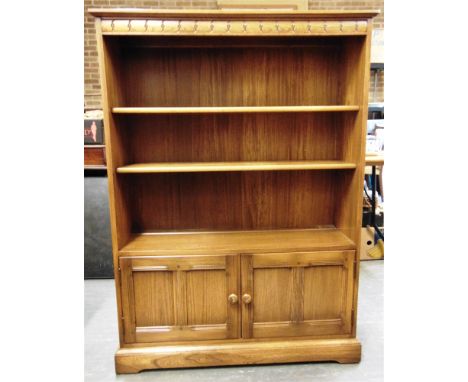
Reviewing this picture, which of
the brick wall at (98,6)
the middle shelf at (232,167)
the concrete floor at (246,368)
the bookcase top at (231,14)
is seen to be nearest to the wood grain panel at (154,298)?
the concrete floor at (246,368)

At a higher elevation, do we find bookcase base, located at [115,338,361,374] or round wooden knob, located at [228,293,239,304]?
round wooden knob, located at [228,293,239,304]

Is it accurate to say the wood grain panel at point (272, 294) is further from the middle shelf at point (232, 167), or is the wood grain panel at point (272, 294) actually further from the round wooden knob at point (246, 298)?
the middle shelf at point (232, 167)

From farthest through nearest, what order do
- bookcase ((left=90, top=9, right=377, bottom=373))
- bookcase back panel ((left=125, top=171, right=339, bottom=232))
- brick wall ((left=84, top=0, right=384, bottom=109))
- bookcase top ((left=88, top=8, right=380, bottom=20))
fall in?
brick wall ((left=84, top=0, right=384, bottom=109)) < bookcase back panel ((left=125, top=171, right=339, bottom=232)) < bookcase ((left=90, top=9, right=377, bottom=373)) < bookcase top ((left=88, top=8, right=380, bottom=20))

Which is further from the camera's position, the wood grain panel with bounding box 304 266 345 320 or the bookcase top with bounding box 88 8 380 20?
the wood grain panel with bounding box 304 266 345 320

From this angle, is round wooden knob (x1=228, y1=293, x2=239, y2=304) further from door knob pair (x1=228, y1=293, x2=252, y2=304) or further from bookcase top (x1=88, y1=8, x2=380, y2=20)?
bookcase top (x1=88, y1=8, x2=380, y2=20)

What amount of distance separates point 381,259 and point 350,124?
1991mm

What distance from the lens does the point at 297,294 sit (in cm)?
198

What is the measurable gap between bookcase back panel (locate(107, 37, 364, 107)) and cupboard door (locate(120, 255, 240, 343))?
0.99m

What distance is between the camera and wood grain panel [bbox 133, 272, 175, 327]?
75.6 inches

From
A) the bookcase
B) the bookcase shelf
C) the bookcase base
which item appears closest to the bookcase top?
the bookcase

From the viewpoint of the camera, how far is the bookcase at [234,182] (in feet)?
6.06

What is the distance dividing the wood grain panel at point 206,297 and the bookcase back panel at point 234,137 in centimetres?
74

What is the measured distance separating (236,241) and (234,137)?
67 centimetres
